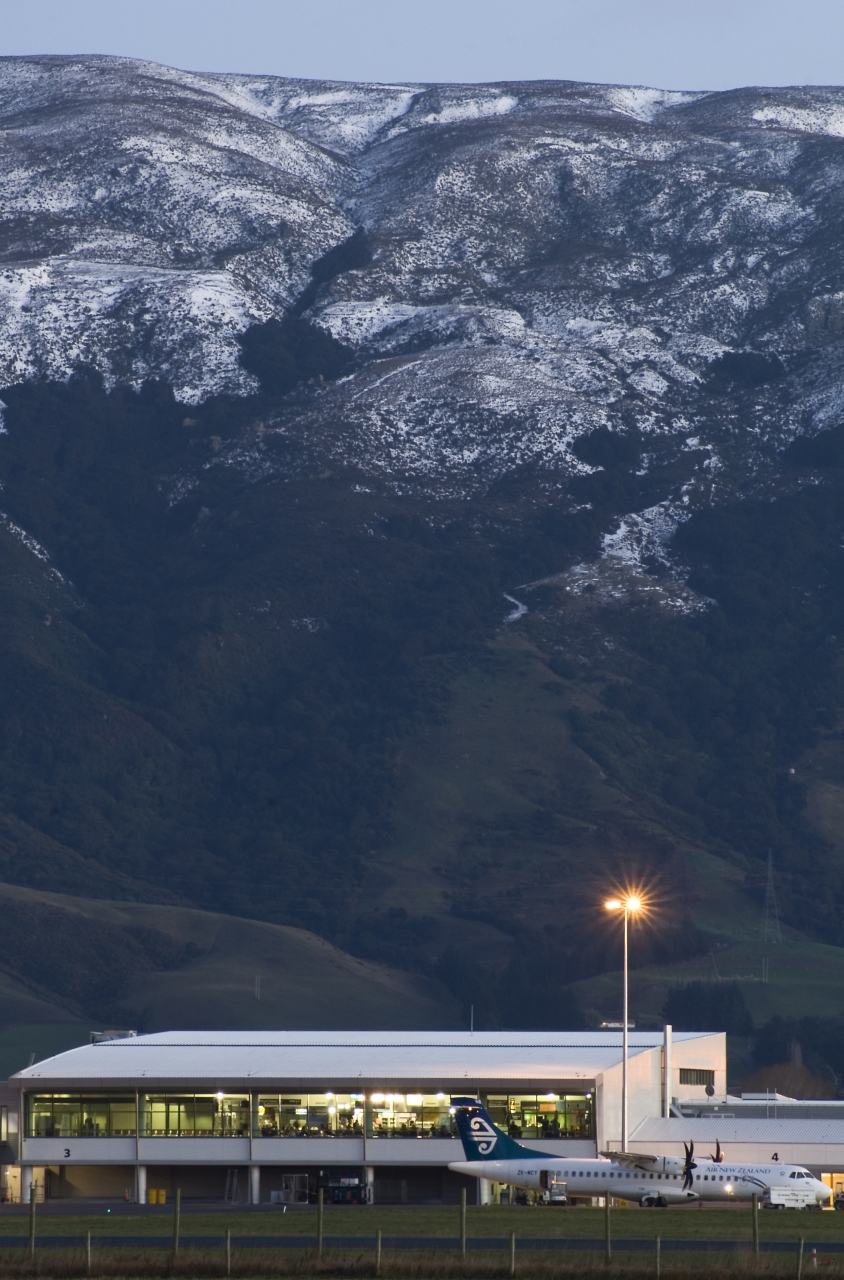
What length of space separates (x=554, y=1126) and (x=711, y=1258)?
52.4 meters

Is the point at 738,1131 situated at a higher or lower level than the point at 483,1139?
higher

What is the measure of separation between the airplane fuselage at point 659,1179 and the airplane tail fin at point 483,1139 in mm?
1212

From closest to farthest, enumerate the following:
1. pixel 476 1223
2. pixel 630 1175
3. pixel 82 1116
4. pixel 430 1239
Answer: pixel 430 1239
pixel 476 1223
pixel 630 1175
pixel 82 1116

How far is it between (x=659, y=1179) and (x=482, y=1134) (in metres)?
10.6

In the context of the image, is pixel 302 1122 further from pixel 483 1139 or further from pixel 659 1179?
pixel 659 1179

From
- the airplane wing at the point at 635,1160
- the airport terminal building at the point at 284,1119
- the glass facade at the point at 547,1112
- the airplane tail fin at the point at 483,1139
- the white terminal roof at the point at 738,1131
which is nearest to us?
the airplane wing at the point at 635,1160

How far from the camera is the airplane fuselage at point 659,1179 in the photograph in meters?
91.2

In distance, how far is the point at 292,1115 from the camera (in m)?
114

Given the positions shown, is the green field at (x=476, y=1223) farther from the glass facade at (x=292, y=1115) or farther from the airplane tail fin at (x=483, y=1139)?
the glass facade at (x=292, y=1115)

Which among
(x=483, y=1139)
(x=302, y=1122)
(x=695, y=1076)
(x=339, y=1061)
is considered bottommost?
(x=483, y=1139)

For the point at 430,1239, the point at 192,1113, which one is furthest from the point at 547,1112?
the point at 430,1239

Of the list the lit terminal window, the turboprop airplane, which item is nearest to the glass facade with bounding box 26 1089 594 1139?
the turboprop airplane

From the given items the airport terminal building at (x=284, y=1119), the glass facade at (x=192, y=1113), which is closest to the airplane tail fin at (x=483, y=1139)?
the airport terminal building at (x=284, y=1119)

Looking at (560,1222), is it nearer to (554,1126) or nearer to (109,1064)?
(554,1126)
